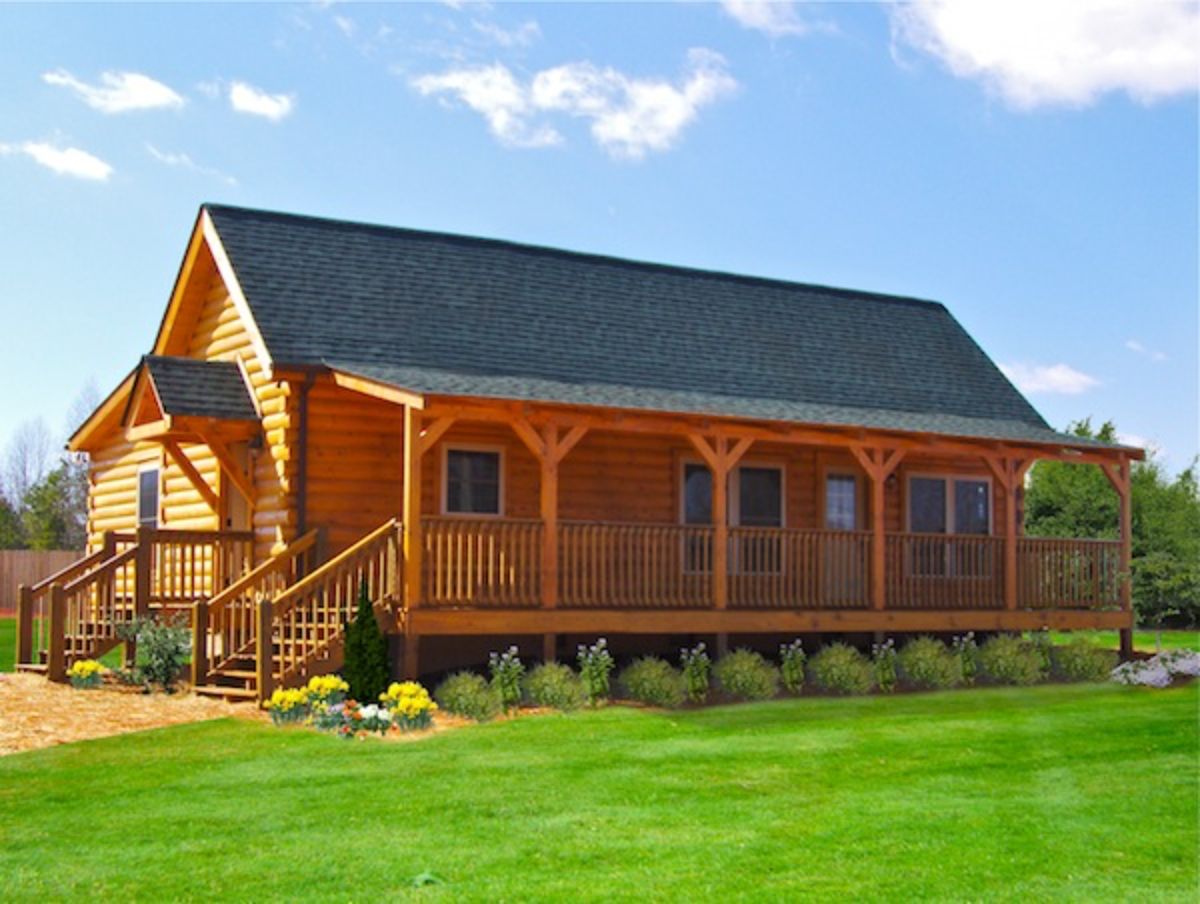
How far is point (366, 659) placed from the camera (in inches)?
685

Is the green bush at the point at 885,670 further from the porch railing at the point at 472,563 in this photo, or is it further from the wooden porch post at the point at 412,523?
the wooden porch post at the point at 412,523

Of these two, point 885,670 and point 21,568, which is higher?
point 21,568

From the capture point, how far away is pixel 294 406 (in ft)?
68.9

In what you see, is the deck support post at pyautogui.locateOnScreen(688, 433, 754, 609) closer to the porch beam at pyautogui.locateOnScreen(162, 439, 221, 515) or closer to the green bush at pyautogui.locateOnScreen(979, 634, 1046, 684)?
the green bush at pyautogui.locateOnScreen(979, 634, 1046, 684)

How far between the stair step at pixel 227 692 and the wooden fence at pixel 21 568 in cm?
2611

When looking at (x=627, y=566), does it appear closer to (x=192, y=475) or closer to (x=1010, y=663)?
(x=1010, y=663)

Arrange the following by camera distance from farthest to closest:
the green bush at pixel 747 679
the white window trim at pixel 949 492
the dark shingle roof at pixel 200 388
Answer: the white window trim at pixel 949 492 → the dark shingle roof at pixel 200 388 → the green bush at pixel 747 679

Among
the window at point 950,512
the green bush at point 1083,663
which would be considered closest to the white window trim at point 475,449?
the window at point 950,512

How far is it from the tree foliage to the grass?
22514 millimetres

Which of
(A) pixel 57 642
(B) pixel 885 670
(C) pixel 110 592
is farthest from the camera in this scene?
(B) pixel 885 670

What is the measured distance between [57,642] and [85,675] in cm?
80

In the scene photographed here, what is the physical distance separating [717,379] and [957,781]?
38.5 ft

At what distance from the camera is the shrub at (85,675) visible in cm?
2003

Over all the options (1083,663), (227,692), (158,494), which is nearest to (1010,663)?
(1083,663)
